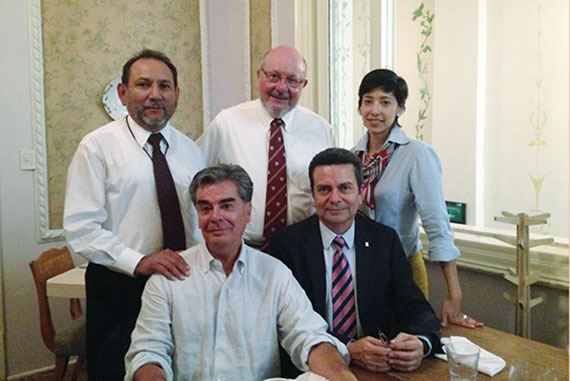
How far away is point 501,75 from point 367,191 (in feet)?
2.84

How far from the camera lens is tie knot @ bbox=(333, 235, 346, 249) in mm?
1753

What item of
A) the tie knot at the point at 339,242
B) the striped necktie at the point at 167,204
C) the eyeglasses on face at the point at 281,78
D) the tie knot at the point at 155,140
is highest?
the eyeglasses on face at the point at 281,78

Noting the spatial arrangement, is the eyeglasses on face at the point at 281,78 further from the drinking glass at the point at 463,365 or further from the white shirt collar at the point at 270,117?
the drinking glass at the point at 463,365

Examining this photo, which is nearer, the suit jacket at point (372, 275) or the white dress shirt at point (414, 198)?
the suit jacket at point (372, 275)

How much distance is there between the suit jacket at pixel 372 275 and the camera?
169 centimetres

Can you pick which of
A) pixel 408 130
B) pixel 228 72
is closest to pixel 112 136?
pixel 408 130

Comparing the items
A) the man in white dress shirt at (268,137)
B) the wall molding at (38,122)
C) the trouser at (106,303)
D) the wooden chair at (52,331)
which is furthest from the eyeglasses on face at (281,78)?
the wall molding at (38,122)

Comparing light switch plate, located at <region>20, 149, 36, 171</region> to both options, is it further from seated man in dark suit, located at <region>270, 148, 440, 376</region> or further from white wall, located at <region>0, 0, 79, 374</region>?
seated man in dark suit, located at <region>270, 148, 440, 376</region>

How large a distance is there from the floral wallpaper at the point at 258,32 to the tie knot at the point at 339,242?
1812 millimetres

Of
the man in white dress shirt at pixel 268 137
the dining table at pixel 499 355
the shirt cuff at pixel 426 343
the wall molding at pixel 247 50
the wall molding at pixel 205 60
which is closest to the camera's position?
the dining table at pixel 499 355

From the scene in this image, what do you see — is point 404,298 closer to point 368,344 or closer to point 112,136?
point 368,344

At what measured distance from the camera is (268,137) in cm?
213

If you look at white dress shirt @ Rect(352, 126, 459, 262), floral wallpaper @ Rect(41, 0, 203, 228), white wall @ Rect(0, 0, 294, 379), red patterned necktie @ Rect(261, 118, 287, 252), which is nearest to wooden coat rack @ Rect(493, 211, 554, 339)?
white dress shirt @ Rect(352, 126, 459, 262)

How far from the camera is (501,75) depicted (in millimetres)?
2258
